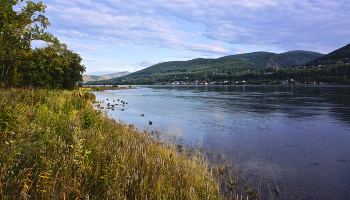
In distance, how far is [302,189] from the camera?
28.0 feet

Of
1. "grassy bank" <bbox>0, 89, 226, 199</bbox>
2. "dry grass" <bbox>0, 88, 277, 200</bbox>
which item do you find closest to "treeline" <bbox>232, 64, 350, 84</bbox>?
"dry grass" <bbox>0, 88, 277, 200</bbox>

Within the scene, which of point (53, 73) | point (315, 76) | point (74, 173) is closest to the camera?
point (74, 173)

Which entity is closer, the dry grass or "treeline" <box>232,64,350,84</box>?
the dry grass

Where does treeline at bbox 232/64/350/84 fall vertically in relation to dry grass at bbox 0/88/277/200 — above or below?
above

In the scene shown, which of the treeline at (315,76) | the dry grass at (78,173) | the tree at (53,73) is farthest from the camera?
the treeline at (315,76)

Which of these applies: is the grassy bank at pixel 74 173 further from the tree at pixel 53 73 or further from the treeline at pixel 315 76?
the treeline at pixel 315 76

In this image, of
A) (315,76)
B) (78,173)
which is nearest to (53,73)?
(78,173)

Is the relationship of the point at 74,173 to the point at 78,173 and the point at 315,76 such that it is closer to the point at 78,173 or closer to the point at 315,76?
the point at 78,173

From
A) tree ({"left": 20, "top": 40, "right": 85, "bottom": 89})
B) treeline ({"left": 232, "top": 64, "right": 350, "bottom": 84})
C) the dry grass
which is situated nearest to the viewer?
the dry grass

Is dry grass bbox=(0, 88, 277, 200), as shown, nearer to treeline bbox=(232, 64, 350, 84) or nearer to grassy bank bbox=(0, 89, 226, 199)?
grassy bank bbox=(0, 89, 226, 199)

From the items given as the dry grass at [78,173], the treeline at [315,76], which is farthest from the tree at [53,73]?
the treeline at [315,76]

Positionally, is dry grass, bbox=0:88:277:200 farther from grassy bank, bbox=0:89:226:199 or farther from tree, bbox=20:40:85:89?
tree, bbox=20:40:85:89

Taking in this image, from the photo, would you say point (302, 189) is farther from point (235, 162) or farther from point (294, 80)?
point (294, 80)

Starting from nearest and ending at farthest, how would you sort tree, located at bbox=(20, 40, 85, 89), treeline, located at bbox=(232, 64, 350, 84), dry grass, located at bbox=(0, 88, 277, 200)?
dry grass, located at bbox=(0, 88, 277, 200), tree, located at bbox=(20, 40, 85, 89), treeline, located at bbox=(232, 64, 350, 84)
